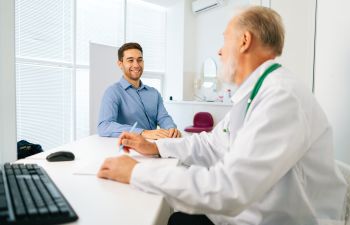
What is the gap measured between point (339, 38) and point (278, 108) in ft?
2.57

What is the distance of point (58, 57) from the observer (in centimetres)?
360

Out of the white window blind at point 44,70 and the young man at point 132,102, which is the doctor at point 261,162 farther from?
the white window blind at point 44,70

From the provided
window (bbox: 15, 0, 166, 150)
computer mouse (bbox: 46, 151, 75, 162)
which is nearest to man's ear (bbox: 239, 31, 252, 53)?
computer mouse (bbox: 46, 151, 75, 162)

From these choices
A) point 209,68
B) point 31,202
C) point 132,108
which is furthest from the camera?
point 209,68

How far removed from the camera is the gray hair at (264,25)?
90cm

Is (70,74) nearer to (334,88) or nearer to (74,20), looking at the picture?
(74,20)

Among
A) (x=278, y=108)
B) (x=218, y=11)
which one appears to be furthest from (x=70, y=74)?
(x=278, y=108)

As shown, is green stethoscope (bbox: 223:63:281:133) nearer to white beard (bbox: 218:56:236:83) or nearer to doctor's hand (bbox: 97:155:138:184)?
white beard (bbox: 218:56:236:83)

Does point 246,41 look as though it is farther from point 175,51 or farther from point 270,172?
point 175,51

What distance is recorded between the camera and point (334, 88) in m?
1.27

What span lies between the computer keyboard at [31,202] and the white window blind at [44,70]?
262cm

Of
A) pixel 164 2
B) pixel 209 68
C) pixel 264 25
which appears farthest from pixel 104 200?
pixel 164 2

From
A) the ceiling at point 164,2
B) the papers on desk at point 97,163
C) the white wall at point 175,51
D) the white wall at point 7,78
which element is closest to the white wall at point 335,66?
the papers on desk at point 97,163

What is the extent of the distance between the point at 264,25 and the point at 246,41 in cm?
8
